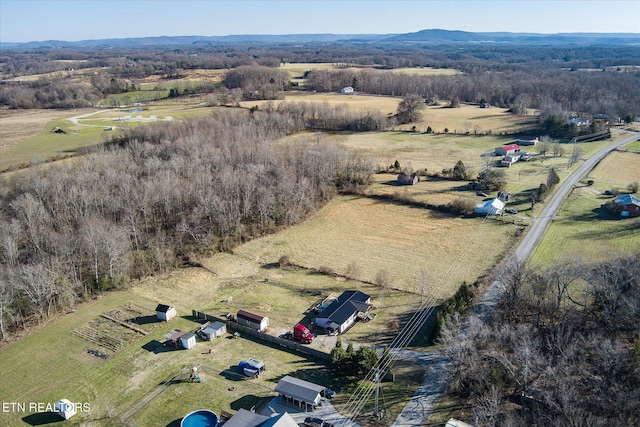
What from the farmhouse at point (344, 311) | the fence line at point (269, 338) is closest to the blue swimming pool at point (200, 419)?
the fence line at point (269, 338)

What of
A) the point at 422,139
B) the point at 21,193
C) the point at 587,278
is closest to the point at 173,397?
the point at 587,278

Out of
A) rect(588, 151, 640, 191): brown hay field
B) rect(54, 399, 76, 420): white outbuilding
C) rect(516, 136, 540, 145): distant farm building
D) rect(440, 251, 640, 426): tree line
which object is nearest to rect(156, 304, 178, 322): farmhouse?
rect(54, 399, 76, 420): white outbuilding

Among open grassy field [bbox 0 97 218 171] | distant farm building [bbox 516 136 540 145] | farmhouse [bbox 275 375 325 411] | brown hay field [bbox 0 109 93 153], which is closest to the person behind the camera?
farmhouse [bbox 275 375 325 411]

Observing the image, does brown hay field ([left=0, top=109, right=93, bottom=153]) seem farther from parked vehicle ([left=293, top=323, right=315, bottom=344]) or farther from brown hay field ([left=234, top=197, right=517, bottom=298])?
parked vehicle ([left=293, top=323, right=315, bottom=344])

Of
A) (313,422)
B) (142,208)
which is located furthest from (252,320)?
(142,208)

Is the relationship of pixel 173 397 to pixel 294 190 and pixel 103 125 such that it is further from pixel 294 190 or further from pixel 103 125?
pixel 103 125

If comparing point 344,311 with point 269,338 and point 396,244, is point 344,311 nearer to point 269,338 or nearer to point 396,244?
point 269,338
